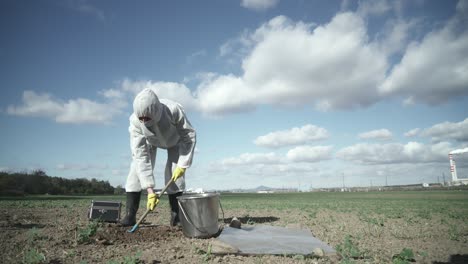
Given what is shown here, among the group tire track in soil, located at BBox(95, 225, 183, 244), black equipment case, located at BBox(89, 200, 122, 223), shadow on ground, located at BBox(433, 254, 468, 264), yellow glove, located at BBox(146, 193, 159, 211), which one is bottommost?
shadow on ground, located at BBox(433, 254, 468, 264)

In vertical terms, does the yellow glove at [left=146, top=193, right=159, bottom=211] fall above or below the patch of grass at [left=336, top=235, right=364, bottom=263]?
above

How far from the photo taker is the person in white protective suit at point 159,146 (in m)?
5.30

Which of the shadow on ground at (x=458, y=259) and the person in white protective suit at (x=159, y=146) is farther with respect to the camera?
the person in white protective suit at (x=159, y=146)

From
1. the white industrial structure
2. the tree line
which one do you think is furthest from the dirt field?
the white industrial structure

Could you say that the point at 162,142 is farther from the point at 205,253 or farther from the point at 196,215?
the point at 205,253

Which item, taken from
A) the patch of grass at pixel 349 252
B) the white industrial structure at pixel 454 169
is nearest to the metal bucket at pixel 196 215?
the patch of grass at pixel 349 252

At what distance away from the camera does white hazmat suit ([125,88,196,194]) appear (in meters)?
5.38

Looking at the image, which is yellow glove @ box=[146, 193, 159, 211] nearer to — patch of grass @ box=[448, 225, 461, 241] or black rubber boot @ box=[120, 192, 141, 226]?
black rubber boot @ box=[120, 192, 141, 226]

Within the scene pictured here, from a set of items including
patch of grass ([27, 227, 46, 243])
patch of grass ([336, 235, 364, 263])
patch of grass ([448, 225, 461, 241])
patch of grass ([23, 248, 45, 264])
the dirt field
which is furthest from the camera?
patch of grass ([448, 225, 461, 241])

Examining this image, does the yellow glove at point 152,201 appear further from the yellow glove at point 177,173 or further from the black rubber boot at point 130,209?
the black rubber boot at point 130,209

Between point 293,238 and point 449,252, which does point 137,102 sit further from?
point 449,252

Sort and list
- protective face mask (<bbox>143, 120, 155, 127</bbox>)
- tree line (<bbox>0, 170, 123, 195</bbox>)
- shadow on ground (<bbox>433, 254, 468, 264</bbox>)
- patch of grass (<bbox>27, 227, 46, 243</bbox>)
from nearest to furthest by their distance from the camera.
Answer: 1. shadow on ground (<bbox>433, 254, 468, 264</bbox>)
2. patch of grass (<bbox>27, 227, 46, 243</bbox>)
3. protective face mask (<bbox>143, 120, 155, 127</bbox>)
4. tree line (<bbox>0, 170, 123, 195</bbox>)

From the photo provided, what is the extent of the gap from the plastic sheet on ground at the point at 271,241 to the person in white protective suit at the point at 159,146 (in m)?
1.41

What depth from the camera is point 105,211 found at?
20.4 feet
